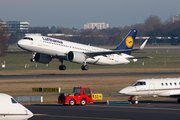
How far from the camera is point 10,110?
2005 centimetres

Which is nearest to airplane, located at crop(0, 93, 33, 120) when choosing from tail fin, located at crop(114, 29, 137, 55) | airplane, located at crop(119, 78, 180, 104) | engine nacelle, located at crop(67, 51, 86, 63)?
airplane, located at crop(119, 78, 180, 104)

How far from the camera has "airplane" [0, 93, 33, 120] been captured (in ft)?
65.4

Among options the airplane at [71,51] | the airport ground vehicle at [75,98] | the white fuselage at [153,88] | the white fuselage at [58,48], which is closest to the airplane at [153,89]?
the white fuselage at [153,88]

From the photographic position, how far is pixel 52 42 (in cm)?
5809

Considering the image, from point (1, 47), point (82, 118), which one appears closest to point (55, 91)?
point (82, 118)

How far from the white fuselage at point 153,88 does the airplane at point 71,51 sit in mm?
21327

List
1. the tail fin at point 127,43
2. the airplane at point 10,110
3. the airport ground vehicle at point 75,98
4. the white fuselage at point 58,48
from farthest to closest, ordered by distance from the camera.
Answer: the tail fin at point 127,43 → the white fuselage at point 58,48 → the airport ground vehicle at point 75,98 → the airplane at point 10,110

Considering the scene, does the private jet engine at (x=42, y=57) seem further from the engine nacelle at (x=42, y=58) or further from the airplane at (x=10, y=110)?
the airplane at (x=10, y=110)

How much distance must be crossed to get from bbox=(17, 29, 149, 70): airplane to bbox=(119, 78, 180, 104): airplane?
21.3 metres

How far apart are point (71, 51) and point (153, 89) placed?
2628cm

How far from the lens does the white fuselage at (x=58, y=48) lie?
56.4 m

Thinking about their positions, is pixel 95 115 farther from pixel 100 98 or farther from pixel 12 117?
pixel 100 98

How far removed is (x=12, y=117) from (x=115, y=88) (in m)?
32.4

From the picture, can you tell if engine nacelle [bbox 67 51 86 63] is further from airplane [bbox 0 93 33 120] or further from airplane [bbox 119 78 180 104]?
airplane [bbox 0 93 33 120]
